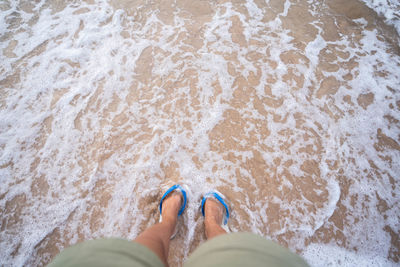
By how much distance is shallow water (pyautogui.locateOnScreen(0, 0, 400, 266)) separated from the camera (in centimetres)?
183

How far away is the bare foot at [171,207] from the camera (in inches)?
68.3

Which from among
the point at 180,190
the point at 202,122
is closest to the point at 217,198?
the point at 180,190

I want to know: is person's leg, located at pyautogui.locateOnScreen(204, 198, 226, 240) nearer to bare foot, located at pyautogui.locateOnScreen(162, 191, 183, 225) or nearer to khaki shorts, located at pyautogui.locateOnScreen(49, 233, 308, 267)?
bare foot, located at pyautogui.locateOnScreen(162, 191, 183, 225)

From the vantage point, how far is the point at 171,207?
5.87 feet

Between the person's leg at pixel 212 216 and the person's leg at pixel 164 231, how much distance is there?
11.0 inches

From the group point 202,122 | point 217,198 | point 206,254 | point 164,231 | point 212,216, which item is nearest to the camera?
point 206,254

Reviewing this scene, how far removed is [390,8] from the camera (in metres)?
3.29

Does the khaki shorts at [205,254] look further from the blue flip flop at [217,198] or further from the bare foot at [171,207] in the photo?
the blue flip flop at [217,198]

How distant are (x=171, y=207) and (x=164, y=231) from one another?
0.26 meters

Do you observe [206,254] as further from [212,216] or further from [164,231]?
[212,216]

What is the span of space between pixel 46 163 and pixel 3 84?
1436 mm

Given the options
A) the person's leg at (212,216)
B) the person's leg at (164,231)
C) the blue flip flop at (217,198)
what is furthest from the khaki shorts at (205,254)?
the blue flip flop at (217,198)

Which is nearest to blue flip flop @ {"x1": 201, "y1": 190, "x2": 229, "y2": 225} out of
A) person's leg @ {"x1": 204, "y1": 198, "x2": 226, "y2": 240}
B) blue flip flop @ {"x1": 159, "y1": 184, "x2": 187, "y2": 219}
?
person's leg @ {"x1": 204, "y1": 198, "x2": 226, "y2": 240}

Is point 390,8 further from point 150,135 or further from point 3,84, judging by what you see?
point 3,84
